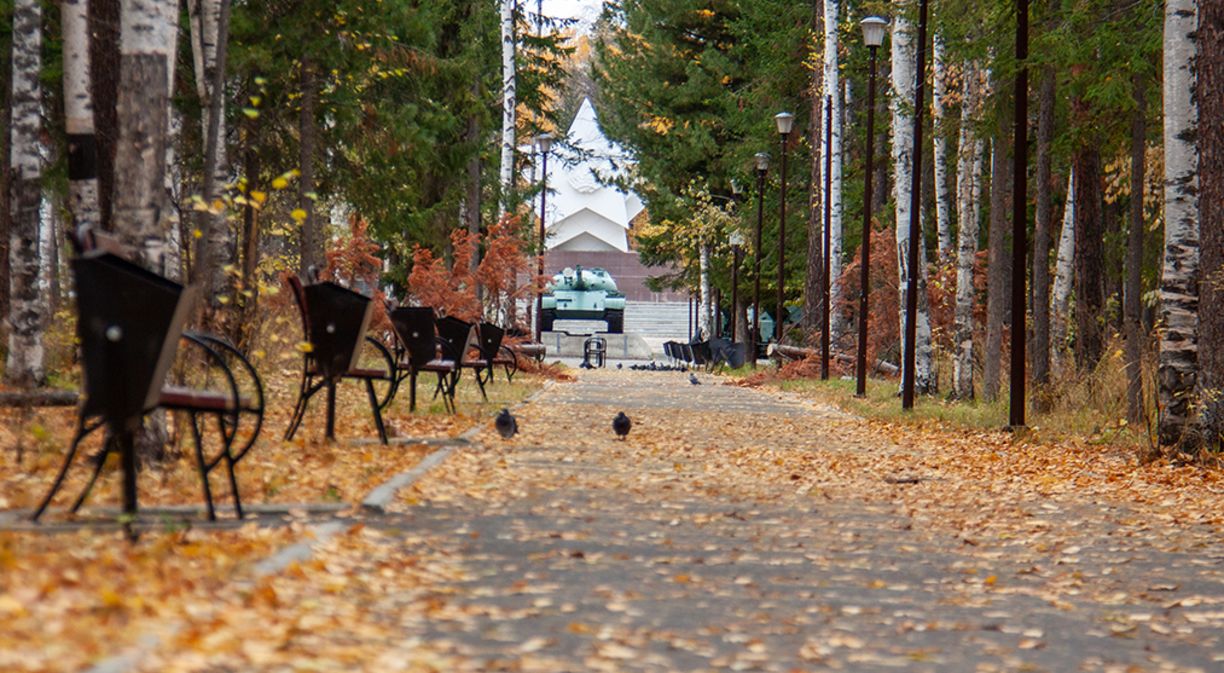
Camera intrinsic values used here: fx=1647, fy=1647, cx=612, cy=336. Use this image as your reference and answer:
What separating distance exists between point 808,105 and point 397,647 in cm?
4379

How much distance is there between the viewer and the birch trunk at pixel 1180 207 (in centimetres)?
1512

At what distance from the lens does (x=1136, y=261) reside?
20281 millimetres

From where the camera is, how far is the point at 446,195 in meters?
38.6

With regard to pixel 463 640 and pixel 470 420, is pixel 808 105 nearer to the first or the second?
pixel 470 420

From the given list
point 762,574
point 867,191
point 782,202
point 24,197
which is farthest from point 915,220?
point 782,202

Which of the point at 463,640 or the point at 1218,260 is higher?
the point at 1218,260

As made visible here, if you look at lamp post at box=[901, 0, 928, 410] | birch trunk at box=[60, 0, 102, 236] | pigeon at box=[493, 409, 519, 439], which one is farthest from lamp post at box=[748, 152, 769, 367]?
pigeon at box=[493, 409, 519, 439]

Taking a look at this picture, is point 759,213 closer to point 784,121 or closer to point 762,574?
point 784,121

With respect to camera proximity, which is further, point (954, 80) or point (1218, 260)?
point (954, 80)

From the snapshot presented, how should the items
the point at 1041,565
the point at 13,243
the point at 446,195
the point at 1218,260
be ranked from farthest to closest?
the point at 446,195, the point at 13,243, the point at 1218,260, the point at 1041,565

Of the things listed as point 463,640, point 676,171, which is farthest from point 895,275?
point 463,640

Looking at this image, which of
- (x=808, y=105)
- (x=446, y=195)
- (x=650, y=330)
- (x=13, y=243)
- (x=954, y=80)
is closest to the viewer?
(x=13, y=243)

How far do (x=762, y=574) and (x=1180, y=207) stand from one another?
29.6 ft

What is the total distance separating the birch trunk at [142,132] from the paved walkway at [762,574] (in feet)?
7.57
